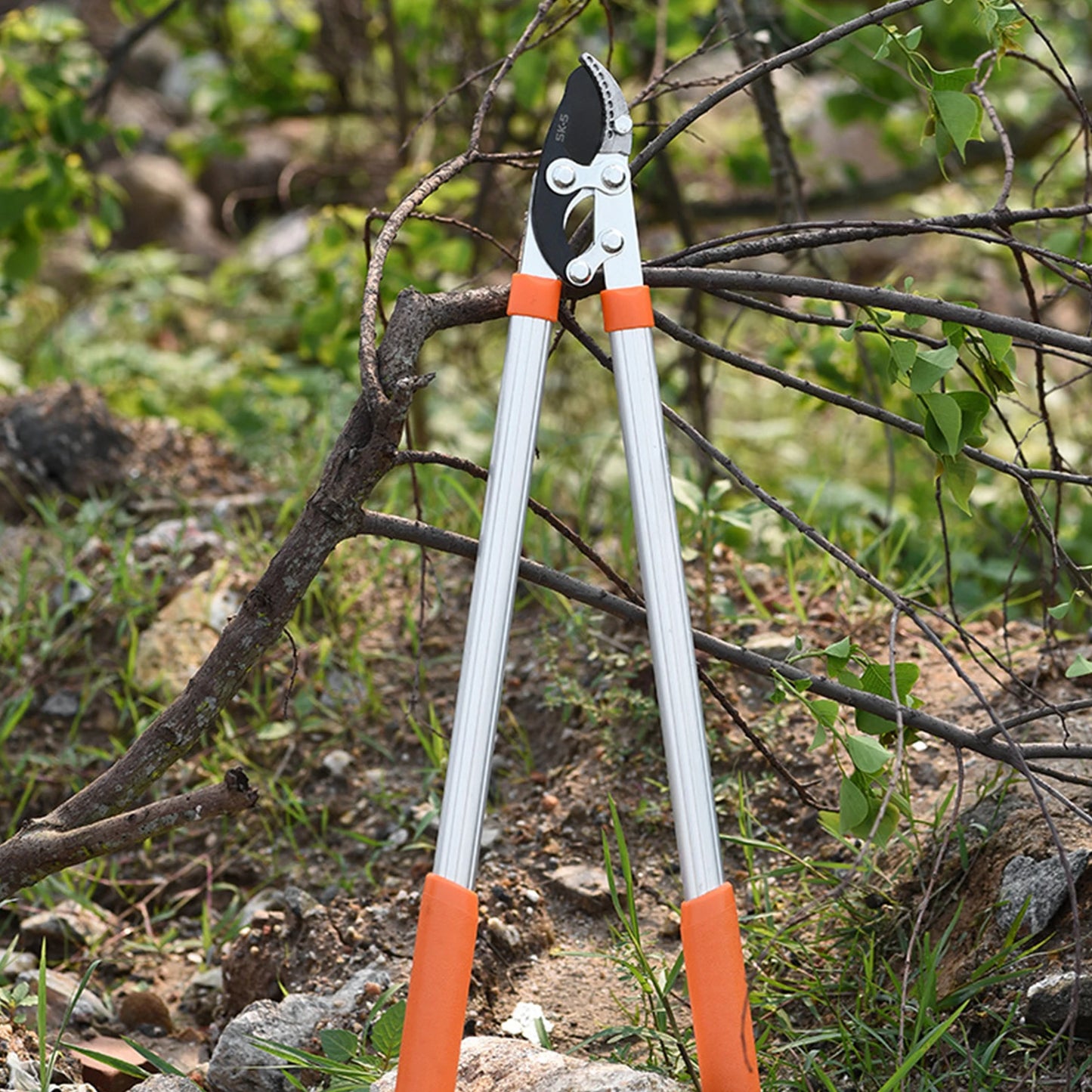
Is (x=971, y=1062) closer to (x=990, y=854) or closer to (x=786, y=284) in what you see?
(x=990, y=854)

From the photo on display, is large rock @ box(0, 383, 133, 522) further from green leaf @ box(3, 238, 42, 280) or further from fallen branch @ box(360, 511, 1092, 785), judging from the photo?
fallen branch @ box(360, 511, 1092, 785)

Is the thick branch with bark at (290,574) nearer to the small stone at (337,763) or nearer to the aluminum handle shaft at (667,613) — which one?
the aluminum handle shaft at (667,613)

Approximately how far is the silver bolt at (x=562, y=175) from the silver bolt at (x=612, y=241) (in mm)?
72

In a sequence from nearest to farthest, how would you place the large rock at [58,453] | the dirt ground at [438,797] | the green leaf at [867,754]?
the green leaf at [867,754], the dirt ground at [438,797], the large rock at [58,453]

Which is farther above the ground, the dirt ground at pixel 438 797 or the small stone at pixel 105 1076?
the dirt ground at pixel 438 797

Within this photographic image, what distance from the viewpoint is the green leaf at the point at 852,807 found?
1.31m

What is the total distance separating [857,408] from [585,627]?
903 mm

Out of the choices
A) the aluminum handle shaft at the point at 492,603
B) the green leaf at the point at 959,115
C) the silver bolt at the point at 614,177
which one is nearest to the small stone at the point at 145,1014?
the aluminum handle shaft at the point at 492,603

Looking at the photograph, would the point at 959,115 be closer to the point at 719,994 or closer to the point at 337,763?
the point at 719,994

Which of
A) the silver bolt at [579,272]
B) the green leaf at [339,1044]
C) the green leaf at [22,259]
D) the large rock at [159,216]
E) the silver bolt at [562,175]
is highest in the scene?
the large rock at [159,216]

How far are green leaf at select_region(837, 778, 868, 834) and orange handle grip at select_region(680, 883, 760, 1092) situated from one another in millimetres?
184

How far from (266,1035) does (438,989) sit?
495 mm

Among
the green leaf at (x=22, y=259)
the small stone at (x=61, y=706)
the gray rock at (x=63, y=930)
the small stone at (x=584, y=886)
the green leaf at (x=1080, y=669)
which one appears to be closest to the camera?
the green leaf at (x=1080, y=669)

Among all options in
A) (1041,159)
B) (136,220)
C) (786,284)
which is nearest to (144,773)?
(786,284)
